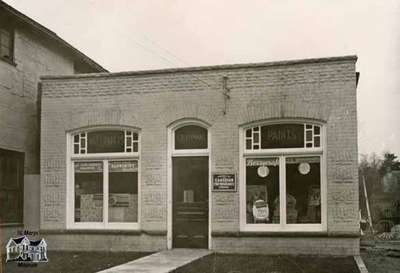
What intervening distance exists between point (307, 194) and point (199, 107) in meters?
3.28

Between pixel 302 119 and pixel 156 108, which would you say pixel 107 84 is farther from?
pixel 302 119

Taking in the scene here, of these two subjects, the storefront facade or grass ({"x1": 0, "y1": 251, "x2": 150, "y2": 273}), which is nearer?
grass ({"x1": 0, "y1": 251, "x2": 150, "y2": 273})

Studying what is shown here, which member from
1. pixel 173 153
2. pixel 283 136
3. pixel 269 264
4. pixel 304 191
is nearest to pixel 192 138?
pixel 173 153

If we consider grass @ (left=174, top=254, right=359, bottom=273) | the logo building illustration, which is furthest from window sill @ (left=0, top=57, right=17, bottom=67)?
grass @ (left=174, top=254, right=359, bottom=273)

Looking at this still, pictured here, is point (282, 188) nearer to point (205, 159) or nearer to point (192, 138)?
point (205, 159)

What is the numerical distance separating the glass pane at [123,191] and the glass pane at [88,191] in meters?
0.30

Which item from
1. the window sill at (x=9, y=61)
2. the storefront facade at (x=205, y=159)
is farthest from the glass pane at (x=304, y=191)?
the window sill at (x=9, y=61)

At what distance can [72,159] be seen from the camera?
1605cm

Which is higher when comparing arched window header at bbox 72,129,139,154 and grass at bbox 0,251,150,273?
arched window header at bbox 72,129,139,154

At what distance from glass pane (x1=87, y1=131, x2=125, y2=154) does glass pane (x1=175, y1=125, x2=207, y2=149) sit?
4.97ft

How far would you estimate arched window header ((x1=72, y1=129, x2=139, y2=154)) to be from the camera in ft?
51.5

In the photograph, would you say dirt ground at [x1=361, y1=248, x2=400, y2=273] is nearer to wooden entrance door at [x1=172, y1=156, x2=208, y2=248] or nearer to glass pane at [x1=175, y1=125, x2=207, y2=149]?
wooden entrance door at [x1=172, y1=156, x2=208, y2=248]

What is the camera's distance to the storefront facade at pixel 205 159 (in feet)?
46.7

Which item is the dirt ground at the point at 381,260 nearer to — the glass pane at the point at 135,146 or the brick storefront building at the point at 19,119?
the glass pane at the point at 135,146
